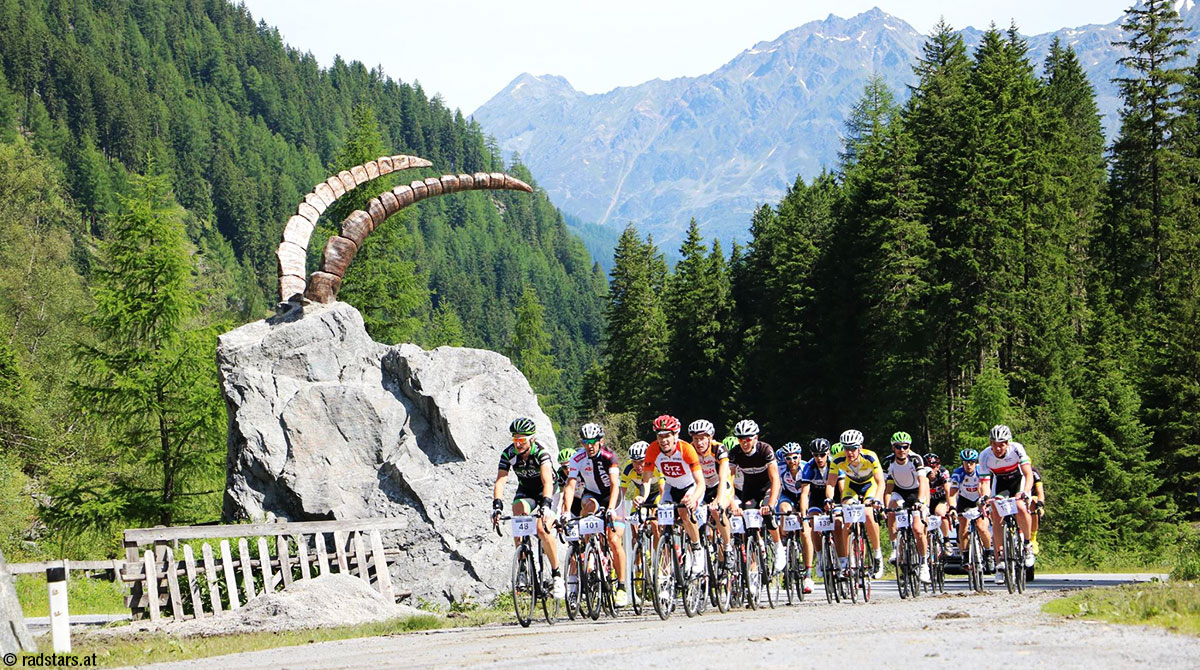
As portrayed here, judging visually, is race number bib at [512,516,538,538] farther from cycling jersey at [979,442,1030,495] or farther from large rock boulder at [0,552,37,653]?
cycling jersey at [979,442,1030,495]

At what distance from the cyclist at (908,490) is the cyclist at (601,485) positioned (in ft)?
14.0

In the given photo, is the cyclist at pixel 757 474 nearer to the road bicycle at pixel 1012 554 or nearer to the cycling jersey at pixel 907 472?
the cycling jersey at pixel 907 472

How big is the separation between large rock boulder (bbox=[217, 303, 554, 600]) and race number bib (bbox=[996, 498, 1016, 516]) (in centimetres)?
767

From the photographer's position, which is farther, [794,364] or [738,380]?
[738,380]

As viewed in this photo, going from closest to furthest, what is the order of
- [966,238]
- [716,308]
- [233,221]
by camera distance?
[966,238], [716,308], [233,221]

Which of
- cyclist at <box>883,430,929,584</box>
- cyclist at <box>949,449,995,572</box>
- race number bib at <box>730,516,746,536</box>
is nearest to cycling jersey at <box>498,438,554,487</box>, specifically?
race number bib at <box>730,516,746,536</box>

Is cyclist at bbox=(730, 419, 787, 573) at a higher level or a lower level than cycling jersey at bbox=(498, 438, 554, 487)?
lower

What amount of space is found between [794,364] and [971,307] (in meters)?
13.6

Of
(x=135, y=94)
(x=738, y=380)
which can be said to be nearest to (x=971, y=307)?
(x=738, y=380)

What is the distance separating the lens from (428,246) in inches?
7362

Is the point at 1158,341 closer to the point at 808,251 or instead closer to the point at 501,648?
the point at 808,251

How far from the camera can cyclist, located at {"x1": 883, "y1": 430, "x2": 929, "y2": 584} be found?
15.6 meters

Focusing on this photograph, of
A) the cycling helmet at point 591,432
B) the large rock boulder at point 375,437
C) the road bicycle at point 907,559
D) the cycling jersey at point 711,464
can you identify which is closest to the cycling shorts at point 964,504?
the road bicycle at point 907,559

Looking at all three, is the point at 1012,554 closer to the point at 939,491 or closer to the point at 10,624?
the point at 939,491
